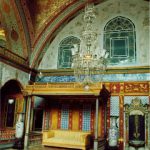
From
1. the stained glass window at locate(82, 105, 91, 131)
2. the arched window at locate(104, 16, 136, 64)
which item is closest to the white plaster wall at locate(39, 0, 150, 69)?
the arched window at locate(104, 16, 136, 64)

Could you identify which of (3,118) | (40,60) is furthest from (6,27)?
(3,118)

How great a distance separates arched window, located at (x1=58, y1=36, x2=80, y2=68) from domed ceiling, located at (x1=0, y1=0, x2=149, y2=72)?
72 centimetres

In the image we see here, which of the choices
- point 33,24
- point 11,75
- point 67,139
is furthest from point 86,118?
point 33,24

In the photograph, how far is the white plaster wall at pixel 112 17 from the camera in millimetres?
11773

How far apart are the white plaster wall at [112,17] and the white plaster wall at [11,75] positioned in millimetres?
1309

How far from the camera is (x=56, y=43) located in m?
13.3

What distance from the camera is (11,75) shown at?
11.1 m

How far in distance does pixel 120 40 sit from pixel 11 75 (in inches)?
211

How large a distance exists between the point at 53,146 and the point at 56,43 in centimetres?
538

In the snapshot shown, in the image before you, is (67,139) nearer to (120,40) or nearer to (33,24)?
(120,40)

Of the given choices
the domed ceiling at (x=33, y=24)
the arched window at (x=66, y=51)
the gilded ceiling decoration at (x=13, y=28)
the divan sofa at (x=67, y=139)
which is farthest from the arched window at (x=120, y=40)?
the gilded ceiling decoration at (x=13, y=28)

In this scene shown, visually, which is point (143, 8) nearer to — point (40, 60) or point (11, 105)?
point (40, 60)

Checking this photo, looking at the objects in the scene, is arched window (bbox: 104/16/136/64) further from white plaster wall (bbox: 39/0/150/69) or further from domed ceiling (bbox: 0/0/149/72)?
domed ceiling (bbox: 0/0/149/72)

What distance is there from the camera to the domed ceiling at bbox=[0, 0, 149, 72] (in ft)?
37.9
